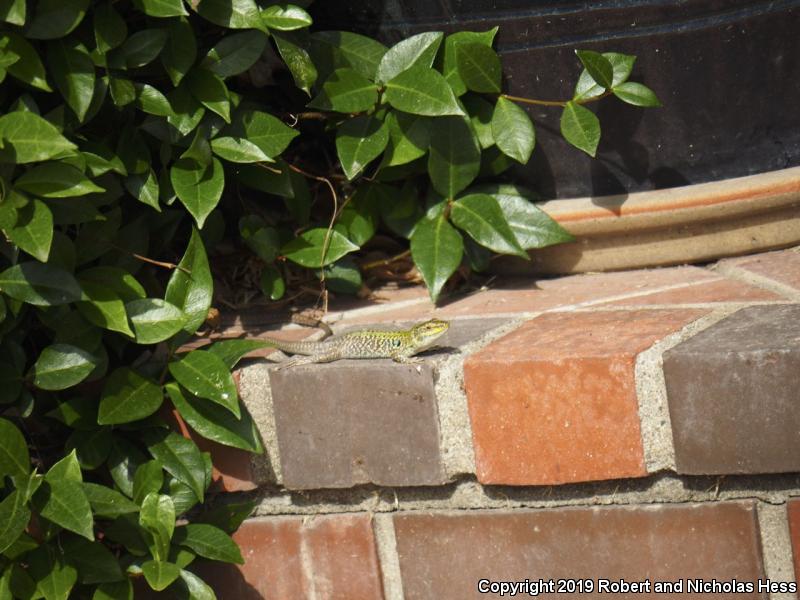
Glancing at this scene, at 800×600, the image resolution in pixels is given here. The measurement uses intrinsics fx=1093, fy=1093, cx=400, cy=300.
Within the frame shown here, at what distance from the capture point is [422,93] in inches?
62.6

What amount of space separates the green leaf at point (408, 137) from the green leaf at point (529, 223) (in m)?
0.14

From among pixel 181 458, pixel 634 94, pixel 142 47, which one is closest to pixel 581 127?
pixel 634 94

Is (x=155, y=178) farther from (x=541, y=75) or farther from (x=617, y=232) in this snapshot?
(x=617, y=232)

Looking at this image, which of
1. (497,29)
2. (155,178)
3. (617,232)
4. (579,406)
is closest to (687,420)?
(579,406)

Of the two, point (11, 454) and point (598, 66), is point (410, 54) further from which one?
point (11, 454)

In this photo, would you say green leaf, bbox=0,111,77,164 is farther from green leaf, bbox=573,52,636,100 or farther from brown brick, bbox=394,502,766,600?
green leaf, bbox=573,52,636,100

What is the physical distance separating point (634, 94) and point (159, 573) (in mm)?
933

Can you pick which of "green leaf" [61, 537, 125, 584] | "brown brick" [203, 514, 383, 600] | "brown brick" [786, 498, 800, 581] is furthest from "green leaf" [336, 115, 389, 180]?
"brown brick" [786, 498, 800, 581]

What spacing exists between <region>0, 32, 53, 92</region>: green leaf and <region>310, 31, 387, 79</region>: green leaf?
0.46 metres

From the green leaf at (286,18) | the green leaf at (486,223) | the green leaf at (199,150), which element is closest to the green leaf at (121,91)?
the green leaf at (199,150)

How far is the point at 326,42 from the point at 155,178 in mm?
347

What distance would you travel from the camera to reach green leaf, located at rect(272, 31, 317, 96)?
1.57 metres

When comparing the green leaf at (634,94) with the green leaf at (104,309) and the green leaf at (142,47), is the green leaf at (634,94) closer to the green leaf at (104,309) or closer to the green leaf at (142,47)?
the green leaf at (142,47)

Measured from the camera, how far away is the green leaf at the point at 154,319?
1.40m
